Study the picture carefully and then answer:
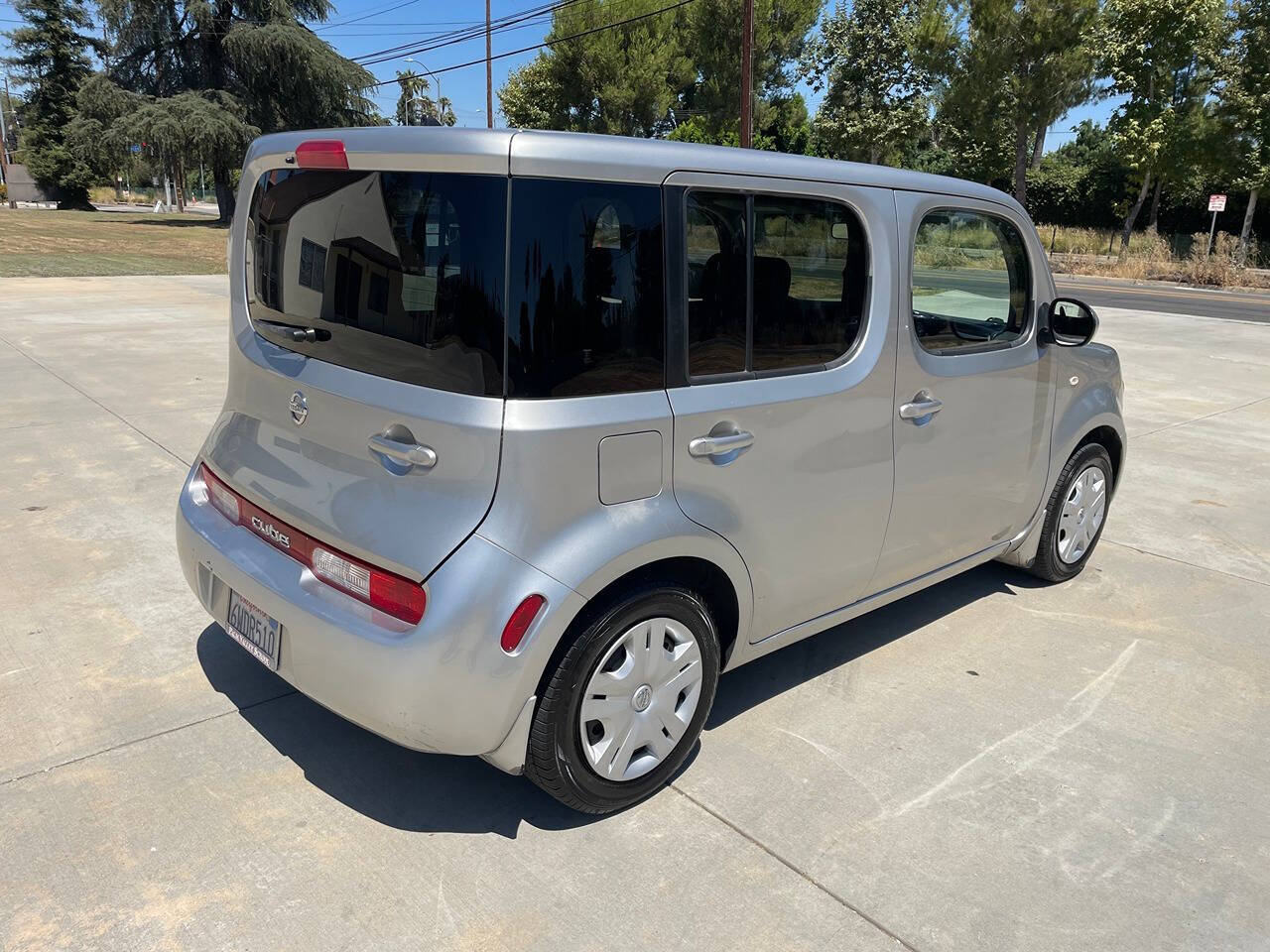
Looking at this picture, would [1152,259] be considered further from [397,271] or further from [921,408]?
[397,271]

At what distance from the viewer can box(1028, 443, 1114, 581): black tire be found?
436 cm

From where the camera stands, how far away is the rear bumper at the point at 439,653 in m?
2.33

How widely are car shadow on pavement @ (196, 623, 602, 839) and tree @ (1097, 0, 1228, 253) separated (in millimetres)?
37669

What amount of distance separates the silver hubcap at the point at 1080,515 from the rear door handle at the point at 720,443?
2301 mm

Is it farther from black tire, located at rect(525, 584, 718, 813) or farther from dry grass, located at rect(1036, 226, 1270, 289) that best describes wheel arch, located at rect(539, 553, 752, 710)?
dry grass, located at rect(1036, 226, 1270, 289)

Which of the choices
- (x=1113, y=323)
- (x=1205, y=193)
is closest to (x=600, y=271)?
(x=1113, y=323)

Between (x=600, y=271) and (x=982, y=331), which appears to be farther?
(x=982, y=331)

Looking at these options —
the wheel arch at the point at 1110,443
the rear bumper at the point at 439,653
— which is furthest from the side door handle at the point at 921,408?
the rear bumper at the point at 439,653

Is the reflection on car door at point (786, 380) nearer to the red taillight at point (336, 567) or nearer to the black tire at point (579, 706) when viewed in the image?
the black tire at point (579, 706)

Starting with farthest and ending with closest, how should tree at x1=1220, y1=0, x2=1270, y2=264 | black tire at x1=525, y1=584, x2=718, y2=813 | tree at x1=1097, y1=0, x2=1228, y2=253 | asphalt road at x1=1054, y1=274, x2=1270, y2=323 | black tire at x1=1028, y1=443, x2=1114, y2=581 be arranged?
tree at x1=1097, y1=0, x2=1228, y2=253
tree at x1=1220, y1=0, x2=1270, y2=264
asphalt road at x1=1054, y1=274, x2=1270, y2=323
black tire at x1=1028, y1=443, x2=1114, y2=581
black tire at x1=525, y1=584, x2=718, y2=813

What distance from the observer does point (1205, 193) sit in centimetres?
3566

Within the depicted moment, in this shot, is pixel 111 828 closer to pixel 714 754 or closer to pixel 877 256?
pixel 714 754

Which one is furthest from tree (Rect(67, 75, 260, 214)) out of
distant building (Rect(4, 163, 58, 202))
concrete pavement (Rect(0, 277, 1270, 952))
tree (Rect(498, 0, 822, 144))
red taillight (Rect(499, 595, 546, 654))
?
red taillight (Rect(499, 595, 546, 654))

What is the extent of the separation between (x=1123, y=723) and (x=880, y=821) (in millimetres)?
1175
